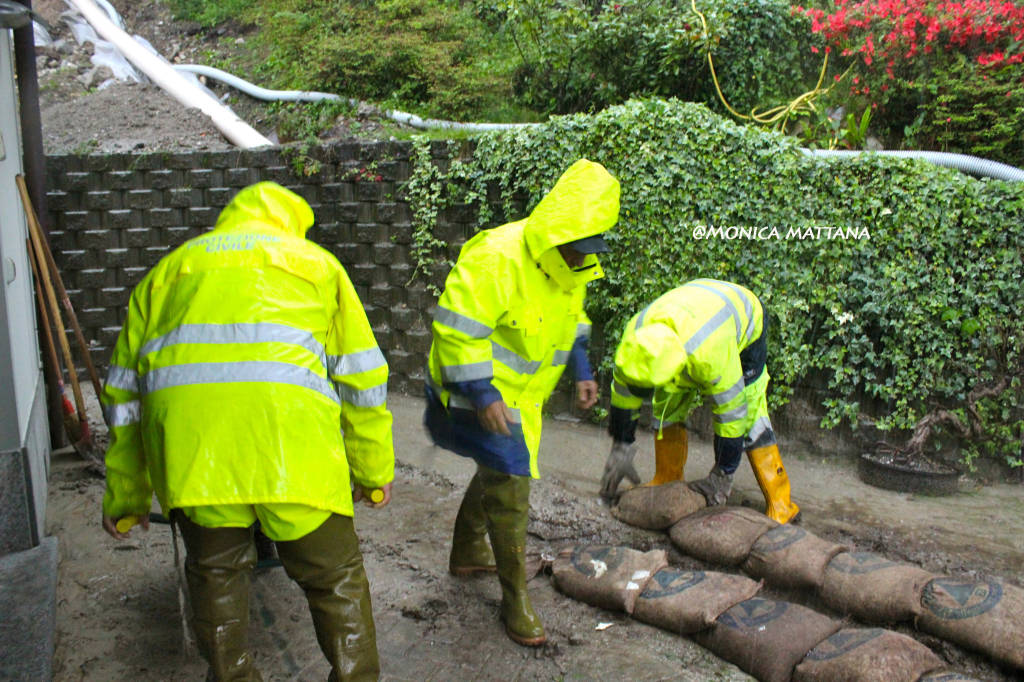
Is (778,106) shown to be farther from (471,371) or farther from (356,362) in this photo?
(356,362)

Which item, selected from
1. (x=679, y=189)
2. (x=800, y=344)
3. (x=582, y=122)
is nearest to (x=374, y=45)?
(x=582, y=122)

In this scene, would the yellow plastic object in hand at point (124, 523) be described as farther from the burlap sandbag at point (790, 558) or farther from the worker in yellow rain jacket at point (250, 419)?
the burlap sandbag at point (790, 558)

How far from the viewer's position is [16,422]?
3324 millimetres

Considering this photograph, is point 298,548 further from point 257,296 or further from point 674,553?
point 674,553

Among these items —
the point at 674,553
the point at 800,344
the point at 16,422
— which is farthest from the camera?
the point at 800,344

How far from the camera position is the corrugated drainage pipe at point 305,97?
7.15 m

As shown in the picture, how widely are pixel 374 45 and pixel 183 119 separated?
2594 millimetres

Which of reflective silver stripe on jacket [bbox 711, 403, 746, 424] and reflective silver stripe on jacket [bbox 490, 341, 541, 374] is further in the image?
reflective silver stripe on jacket [bbox 711, 403, 746, 424]

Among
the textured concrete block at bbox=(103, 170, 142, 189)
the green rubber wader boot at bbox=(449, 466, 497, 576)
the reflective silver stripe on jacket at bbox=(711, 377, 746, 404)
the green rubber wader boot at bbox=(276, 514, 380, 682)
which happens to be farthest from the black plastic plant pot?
the textured concrete block at bbox=(103, 170, 142, 189)

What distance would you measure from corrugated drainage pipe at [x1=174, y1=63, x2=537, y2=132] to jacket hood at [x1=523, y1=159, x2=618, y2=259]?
3522mm

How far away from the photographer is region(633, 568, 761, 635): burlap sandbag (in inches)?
122

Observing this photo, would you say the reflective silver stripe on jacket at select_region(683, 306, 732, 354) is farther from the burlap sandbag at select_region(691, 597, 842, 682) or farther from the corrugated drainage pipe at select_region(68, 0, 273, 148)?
the corrugated drainage pipe at select_region(68, 0, 273, 148)

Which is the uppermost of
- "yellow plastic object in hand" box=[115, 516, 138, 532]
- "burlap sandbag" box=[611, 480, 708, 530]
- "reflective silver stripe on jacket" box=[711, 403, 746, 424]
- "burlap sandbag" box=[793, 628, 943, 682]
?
"yellow plastic object in hand" box=[115, 516, 138, 532]

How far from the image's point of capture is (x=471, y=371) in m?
2.92
